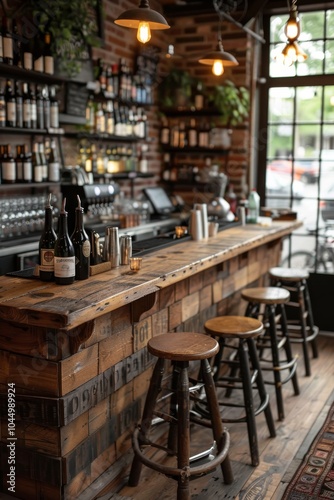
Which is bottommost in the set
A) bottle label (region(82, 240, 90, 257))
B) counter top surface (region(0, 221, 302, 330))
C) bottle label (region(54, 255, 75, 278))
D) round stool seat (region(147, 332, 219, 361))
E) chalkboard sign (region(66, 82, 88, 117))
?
round stool seat (region(147, 332, 219, 361))

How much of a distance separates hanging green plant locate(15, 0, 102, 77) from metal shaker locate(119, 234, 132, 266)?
2.05 m

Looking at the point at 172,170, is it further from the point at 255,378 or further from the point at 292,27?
the point at 255,378

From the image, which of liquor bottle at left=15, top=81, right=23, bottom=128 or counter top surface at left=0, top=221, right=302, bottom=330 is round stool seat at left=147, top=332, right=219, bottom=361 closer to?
counter top surface at left=0, top=221, right=302, bottom=330

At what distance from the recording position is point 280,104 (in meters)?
5.60

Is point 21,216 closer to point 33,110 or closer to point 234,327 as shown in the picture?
point 33,110

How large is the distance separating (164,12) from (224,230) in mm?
2705

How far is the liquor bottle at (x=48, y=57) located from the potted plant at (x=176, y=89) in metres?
1.81

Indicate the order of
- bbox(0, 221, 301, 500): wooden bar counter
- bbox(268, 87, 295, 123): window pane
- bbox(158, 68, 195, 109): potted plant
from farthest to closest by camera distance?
bbox(158, 68, 195, 109): potted plant < bbox(268, 87, 295, 123): window pane < bbox(0, 221, 301, 500): wooden bar counter

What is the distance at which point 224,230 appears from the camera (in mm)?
4328

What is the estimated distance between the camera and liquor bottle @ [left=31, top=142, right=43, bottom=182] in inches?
166

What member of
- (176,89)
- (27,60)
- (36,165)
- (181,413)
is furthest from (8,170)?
(176,89)

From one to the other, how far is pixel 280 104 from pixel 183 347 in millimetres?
3714

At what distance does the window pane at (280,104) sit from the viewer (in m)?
5.52

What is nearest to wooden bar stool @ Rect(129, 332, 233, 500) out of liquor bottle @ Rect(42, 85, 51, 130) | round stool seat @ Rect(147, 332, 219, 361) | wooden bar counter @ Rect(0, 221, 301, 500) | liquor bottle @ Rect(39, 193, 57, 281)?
round stool seat @ Rect(147, 332, 219, 361)
